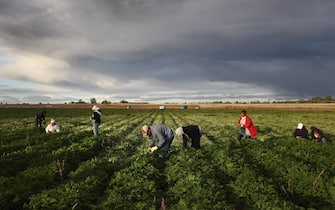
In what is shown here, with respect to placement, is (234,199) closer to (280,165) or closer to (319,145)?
(280,165)

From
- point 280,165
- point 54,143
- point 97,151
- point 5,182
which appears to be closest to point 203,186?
point 280,165

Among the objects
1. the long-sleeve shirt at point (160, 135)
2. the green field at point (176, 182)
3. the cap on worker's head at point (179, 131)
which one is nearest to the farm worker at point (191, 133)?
the cap on worker's head at point (179, 131)

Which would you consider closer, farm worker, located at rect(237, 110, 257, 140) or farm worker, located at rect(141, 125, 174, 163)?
farm worker, located at rect(141, 125, 174, 163)

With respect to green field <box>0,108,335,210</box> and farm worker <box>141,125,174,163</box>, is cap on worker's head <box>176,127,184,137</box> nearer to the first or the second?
green field <box>0,108,335,210</box>

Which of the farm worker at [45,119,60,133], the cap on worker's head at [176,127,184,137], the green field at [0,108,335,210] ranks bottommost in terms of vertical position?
the green field at [0,108,335,210]

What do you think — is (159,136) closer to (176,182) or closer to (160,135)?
(160,135)

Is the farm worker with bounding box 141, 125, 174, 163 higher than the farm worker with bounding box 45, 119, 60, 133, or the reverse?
the farm worker with bounding box 141, 125, 174, 163

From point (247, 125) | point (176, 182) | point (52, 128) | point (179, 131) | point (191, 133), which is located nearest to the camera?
point (176, 182)

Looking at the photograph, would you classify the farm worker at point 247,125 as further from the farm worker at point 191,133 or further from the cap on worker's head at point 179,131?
the cap on worker's head at point 179,131

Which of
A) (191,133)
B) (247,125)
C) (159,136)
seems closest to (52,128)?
(191,133)

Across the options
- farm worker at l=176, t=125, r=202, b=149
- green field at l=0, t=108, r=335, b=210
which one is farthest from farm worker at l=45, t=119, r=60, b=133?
farm worker at l=176, t=125, r=202, b=149

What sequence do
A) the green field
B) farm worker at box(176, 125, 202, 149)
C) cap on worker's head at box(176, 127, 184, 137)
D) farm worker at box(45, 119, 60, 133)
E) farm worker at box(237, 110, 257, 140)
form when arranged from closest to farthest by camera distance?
1. the green field
2. cap on worker's head at box(176, 127, 184, 137)
3. farm worker at box(176, 125, 202, 149)
4. farm worker at box(237, 110, 257, 140)
5. farm worker at box(45, 119, 60, 133)

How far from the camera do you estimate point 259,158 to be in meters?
12.5

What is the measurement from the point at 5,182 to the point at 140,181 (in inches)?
166
